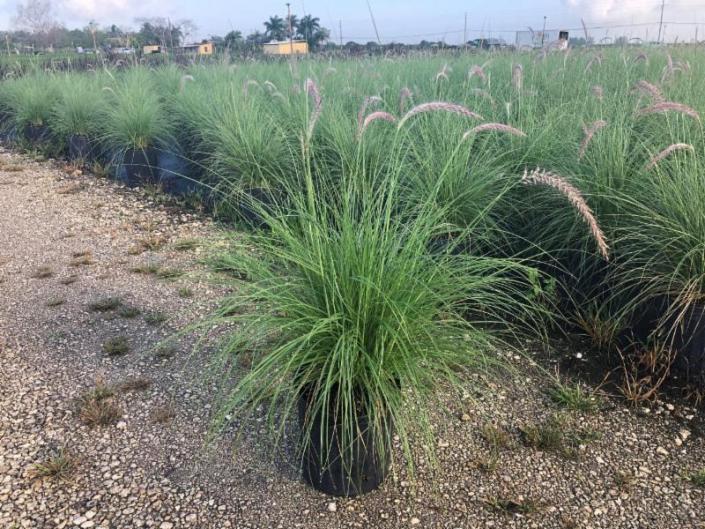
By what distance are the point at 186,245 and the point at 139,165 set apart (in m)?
2.31

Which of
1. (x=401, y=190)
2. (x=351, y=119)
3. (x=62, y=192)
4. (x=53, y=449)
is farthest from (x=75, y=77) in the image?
(x=53, y=449)

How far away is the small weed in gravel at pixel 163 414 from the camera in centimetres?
241

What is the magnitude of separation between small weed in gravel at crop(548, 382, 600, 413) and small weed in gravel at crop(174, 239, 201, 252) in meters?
2.84

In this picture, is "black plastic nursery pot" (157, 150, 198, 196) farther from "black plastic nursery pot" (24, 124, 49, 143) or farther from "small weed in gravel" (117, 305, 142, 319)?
"black plastic nursery pot" (24, 124, 49, 143)

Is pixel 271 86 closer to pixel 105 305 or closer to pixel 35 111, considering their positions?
pixel 105 305

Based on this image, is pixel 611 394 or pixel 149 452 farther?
pixel 611 394

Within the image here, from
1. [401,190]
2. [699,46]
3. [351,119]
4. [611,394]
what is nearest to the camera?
[611,394]

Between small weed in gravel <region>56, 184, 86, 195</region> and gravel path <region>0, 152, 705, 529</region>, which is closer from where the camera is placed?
gravel path <region>0, 152, 705, 529</region>

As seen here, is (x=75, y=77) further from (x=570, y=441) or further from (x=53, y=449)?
(x=570, y=441)

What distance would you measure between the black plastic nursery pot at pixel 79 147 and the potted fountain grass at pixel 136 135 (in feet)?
2.19

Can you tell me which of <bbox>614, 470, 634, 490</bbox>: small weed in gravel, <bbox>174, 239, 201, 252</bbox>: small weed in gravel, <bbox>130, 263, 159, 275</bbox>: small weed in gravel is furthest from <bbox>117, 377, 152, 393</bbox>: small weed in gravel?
<bbox>614, 470, 634, 490</bbox>: small weed in gravel

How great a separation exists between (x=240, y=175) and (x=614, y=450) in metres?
3.72

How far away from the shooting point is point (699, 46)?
7828mm

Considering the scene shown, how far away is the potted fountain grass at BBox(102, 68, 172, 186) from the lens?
6.29 m
